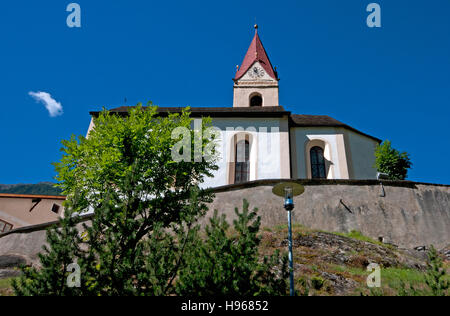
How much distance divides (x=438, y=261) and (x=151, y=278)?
5084 millimetres

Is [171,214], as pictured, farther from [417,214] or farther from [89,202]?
[417,214]

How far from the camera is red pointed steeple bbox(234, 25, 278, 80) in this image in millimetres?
37372

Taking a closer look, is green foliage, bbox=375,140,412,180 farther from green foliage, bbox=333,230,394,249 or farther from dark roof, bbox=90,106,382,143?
green foliage, bbox=333,230,394,249

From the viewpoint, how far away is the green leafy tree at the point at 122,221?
19.0 ft

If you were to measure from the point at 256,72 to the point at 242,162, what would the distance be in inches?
708

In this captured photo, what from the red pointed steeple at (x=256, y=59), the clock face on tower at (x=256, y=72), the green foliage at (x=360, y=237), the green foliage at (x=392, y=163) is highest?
the red pointed steeple at (x=256, y=59)

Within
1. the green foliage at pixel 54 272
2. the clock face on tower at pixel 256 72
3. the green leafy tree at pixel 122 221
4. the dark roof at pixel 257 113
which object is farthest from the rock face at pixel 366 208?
the clock face on tower at pixel 256 72

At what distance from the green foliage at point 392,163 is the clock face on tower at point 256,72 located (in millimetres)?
18812

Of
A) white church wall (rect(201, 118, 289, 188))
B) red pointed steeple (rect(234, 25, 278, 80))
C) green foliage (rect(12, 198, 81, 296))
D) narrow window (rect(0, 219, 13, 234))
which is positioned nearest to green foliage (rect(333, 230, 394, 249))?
white church wall (rect(201, 118, 289, 188))

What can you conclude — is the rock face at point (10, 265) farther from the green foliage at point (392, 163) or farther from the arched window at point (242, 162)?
the green foliage at point (392, 163)

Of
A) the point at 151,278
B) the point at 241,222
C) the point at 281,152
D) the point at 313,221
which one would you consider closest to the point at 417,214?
the point at 313,221

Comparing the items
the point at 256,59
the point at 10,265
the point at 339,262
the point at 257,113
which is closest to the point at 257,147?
the point at 257,113

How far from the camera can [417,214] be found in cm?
1470
